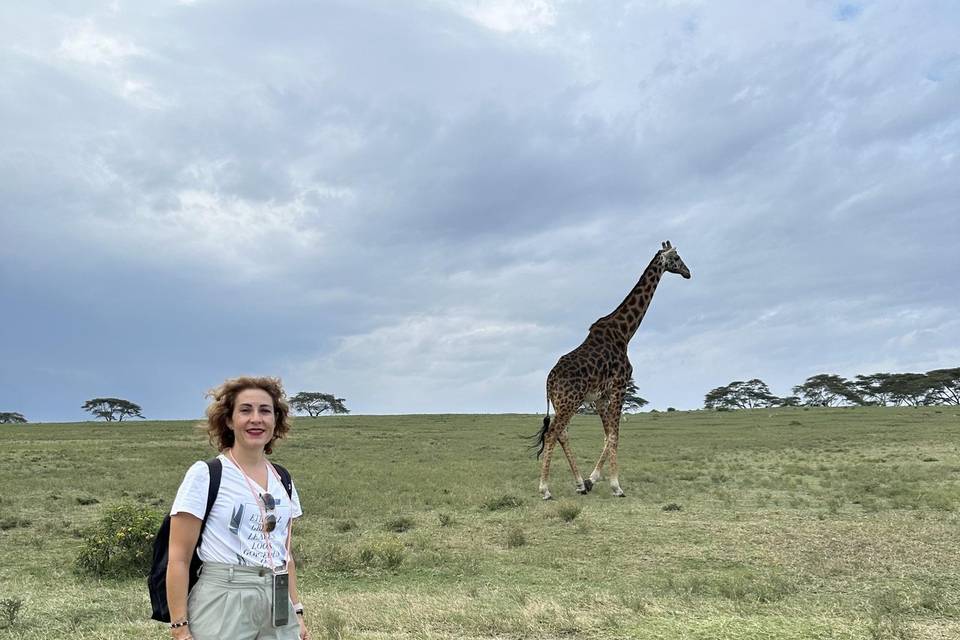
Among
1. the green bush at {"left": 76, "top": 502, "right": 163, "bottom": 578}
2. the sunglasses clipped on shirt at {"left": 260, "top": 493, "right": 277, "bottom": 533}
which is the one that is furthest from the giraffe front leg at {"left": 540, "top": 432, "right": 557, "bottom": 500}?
the sunglasses clipped on shirt at {"left": 260, "top": 493, "right": 277, "bottom": 533}

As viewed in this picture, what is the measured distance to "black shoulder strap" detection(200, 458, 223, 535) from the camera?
138 inches

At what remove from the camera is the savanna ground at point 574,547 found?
7094 millimetres

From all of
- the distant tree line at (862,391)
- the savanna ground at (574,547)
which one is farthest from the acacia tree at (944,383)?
the savanna ground at (574,547)

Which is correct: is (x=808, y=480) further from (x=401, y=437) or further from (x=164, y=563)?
(x=401, y=437)

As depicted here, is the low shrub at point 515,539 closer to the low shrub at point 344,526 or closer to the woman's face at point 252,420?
the low shrub at point 344,526

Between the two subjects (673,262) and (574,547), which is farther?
(673,262)

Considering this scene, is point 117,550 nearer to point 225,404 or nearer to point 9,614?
point 9,614

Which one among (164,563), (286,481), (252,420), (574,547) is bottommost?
(574,547)

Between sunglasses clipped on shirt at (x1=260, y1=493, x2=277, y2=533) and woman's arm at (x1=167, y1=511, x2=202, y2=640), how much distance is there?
1.04 ft

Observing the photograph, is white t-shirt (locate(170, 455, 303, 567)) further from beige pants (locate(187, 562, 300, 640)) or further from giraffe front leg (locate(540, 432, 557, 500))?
giraffe front leg (locate(540, 432, 557, 500))

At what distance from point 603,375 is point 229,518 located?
15.3 metres

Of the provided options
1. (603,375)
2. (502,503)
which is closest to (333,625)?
(502,503)

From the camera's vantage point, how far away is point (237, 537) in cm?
354

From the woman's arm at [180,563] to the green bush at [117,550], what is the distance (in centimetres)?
806
